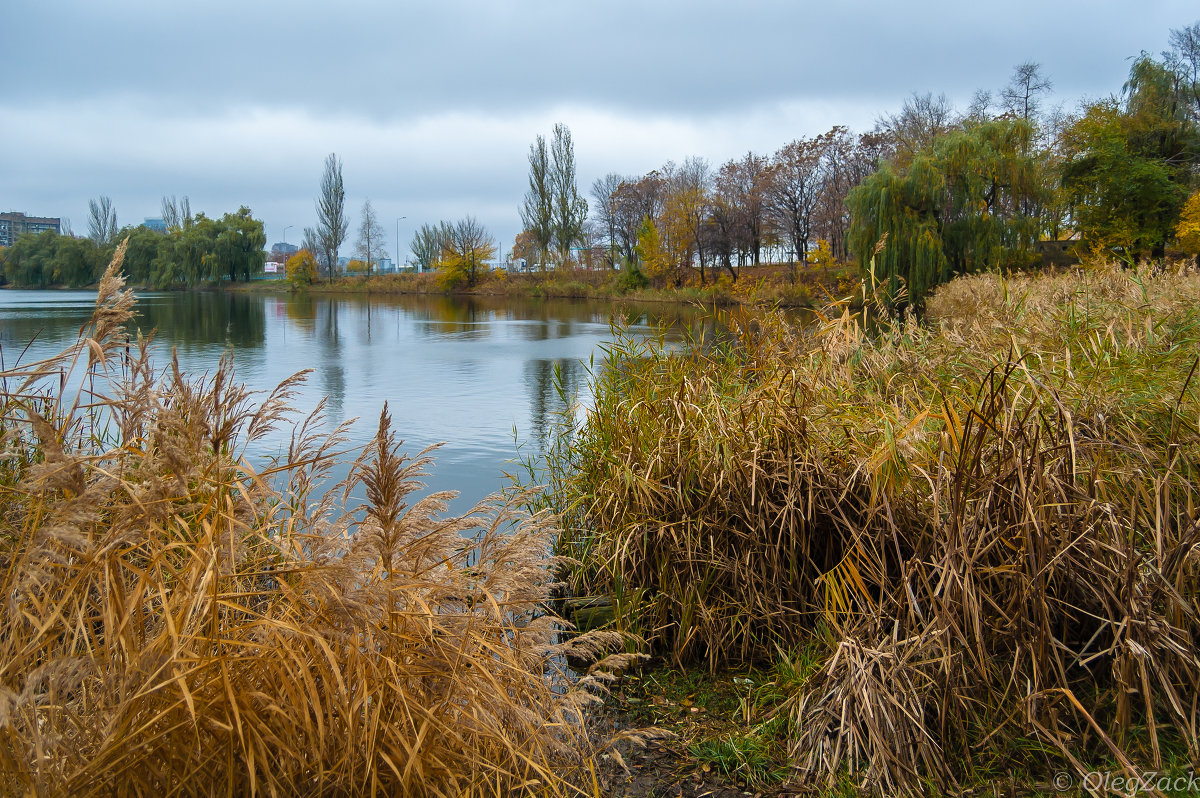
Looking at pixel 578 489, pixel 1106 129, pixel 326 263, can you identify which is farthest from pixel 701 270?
pixel 578 489

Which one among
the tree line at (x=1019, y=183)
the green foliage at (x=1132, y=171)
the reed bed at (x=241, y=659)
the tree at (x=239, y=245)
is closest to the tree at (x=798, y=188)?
the tree line at (x=1019, y=183)

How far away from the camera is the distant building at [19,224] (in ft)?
280

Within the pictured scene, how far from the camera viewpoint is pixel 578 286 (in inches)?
2256

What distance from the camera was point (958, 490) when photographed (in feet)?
8.45

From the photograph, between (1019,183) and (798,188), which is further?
(798,188)

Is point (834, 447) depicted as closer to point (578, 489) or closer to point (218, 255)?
point (578, 489)

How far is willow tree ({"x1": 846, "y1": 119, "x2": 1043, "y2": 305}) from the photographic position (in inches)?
995

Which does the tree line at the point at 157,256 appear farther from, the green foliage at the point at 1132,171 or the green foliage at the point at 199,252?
the green foliage at the point at 1132,171

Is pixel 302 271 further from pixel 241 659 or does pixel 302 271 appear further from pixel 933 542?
pixel 241 659

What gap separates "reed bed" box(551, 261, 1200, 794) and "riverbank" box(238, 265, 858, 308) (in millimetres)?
31608

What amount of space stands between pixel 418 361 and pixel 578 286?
39.8 metres

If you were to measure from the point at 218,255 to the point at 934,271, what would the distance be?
55004 millimetres

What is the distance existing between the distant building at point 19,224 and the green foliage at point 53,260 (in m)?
26.8

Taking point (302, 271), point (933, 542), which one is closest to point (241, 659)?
point (933, 542)
